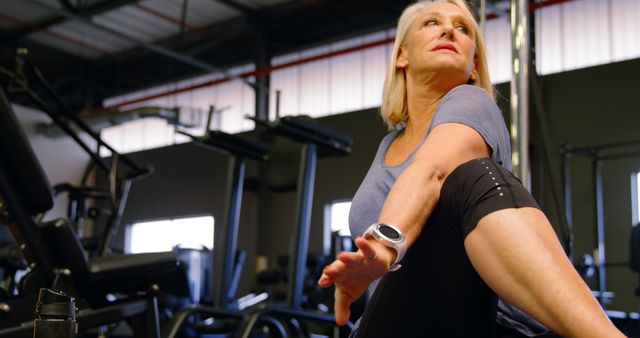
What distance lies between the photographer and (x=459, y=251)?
1.08 metres

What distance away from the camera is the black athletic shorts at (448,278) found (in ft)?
3.43

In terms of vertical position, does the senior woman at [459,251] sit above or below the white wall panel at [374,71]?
below

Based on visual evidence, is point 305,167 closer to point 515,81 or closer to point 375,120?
point 515,81

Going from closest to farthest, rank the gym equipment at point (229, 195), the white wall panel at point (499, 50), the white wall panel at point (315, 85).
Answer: the gym equipment at point (229, 195) → the white wall panel at point (499, 50) → the white wall panel at point (315, 85)

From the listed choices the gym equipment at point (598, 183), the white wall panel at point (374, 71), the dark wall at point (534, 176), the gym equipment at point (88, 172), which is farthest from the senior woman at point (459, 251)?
the white wall panel at point (374, 71)

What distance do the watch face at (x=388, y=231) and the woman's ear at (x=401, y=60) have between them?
617mm

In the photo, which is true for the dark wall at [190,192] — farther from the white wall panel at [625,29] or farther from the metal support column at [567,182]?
the white wall panel at [625,29]

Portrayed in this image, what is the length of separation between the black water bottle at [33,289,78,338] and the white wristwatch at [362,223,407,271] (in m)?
0.40

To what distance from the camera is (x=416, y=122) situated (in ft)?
4.95

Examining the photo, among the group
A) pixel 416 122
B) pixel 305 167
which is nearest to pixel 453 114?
pixel 416 122

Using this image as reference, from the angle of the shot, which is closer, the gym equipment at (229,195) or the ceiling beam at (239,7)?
the gym equipment at (229,195)

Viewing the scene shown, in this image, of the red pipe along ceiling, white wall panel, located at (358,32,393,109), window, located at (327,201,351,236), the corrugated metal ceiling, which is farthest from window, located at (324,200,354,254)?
the corrugated metal ceiling

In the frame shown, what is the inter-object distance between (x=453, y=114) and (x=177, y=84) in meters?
8.50

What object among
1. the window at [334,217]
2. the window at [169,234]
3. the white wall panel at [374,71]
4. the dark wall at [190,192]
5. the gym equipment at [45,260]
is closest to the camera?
the gym equipment at [45,260]
